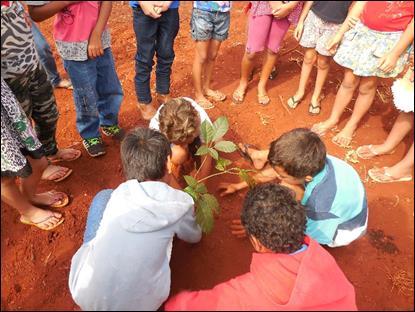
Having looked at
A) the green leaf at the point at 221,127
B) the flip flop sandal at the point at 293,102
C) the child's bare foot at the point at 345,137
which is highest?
the green leaf at the point at 221,127

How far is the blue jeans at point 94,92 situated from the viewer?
1.96 meters

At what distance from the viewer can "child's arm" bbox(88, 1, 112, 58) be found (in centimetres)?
172

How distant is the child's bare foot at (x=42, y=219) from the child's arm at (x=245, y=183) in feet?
3.09

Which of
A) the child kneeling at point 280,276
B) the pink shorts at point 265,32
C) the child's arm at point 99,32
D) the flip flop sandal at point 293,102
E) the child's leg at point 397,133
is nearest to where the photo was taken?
the child kneeling at point 280,276

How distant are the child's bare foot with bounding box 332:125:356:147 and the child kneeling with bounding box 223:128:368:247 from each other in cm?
30

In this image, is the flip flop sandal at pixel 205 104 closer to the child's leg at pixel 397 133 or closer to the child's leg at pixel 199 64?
the child's leg at pixel 199 64

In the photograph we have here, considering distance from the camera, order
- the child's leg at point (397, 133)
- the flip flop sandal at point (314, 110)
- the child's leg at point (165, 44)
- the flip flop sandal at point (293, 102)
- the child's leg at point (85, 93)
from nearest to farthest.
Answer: the child's leg at point (397, 133) < the child's leg at point (85, 93) < the child's leg at point (165, 44) < the flip flop sandal at point (314, 110) < the flip flop sandal at point (293, 102)

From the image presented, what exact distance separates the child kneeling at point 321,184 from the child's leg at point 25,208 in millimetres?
1182

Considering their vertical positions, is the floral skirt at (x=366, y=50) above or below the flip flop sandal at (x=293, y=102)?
above

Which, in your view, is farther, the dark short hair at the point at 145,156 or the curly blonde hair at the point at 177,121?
the curly blonde hair at the point at 177,121

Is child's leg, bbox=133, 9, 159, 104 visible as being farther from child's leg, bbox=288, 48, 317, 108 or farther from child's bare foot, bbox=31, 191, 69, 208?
child's leg, bbox=288, 48, 317, 108

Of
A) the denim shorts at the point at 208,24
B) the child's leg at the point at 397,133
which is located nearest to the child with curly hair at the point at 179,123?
the denim shorts at the point at 208,24

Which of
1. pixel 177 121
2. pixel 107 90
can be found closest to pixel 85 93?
pixel 107 90

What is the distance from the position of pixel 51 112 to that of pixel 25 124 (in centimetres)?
38
